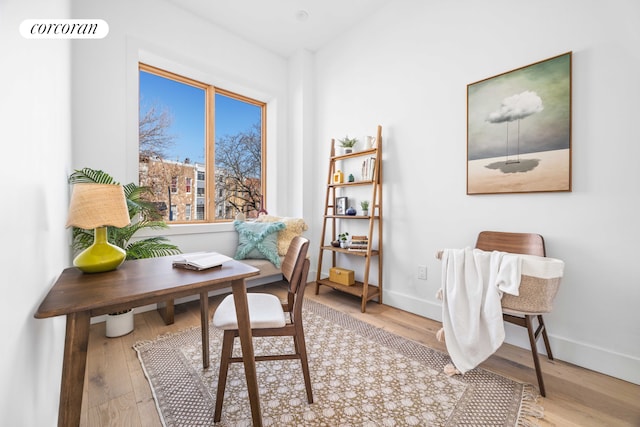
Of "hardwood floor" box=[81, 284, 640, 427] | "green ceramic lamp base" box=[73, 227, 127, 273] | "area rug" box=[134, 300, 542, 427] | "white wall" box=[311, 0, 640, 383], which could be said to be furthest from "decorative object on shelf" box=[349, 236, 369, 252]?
"green ceramic lamp base" box=[73, 227, 127, 273]

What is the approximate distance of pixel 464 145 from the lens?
215cm

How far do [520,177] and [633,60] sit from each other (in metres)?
0.80

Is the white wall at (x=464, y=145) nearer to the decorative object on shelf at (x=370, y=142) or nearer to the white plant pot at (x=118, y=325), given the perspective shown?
the decorative object on shelf at (x=370, y=142)

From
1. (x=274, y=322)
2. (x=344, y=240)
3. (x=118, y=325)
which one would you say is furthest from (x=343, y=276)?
(x=118, y=325)

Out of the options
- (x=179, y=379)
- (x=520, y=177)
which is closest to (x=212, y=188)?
(x=179, y=379)

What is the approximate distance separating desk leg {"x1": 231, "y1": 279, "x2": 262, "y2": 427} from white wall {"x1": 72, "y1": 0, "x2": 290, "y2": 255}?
1.95m

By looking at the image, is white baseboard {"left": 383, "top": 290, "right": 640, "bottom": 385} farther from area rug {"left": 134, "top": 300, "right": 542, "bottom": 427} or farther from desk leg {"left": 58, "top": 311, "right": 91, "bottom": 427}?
desk leg {"left": 58, "top": 311, "right": 91, "bottom": 427}

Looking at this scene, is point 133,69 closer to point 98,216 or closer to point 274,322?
point 98,216

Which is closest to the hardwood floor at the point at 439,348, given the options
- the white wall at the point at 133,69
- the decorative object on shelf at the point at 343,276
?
the decorative object on shelf at the point at 343,276

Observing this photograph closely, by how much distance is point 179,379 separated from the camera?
151 cm

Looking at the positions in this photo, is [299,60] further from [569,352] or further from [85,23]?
[569,352]

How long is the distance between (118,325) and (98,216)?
136 centimetres

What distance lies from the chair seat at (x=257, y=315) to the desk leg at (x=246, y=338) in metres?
0.11

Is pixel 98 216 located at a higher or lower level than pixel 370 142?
lower
